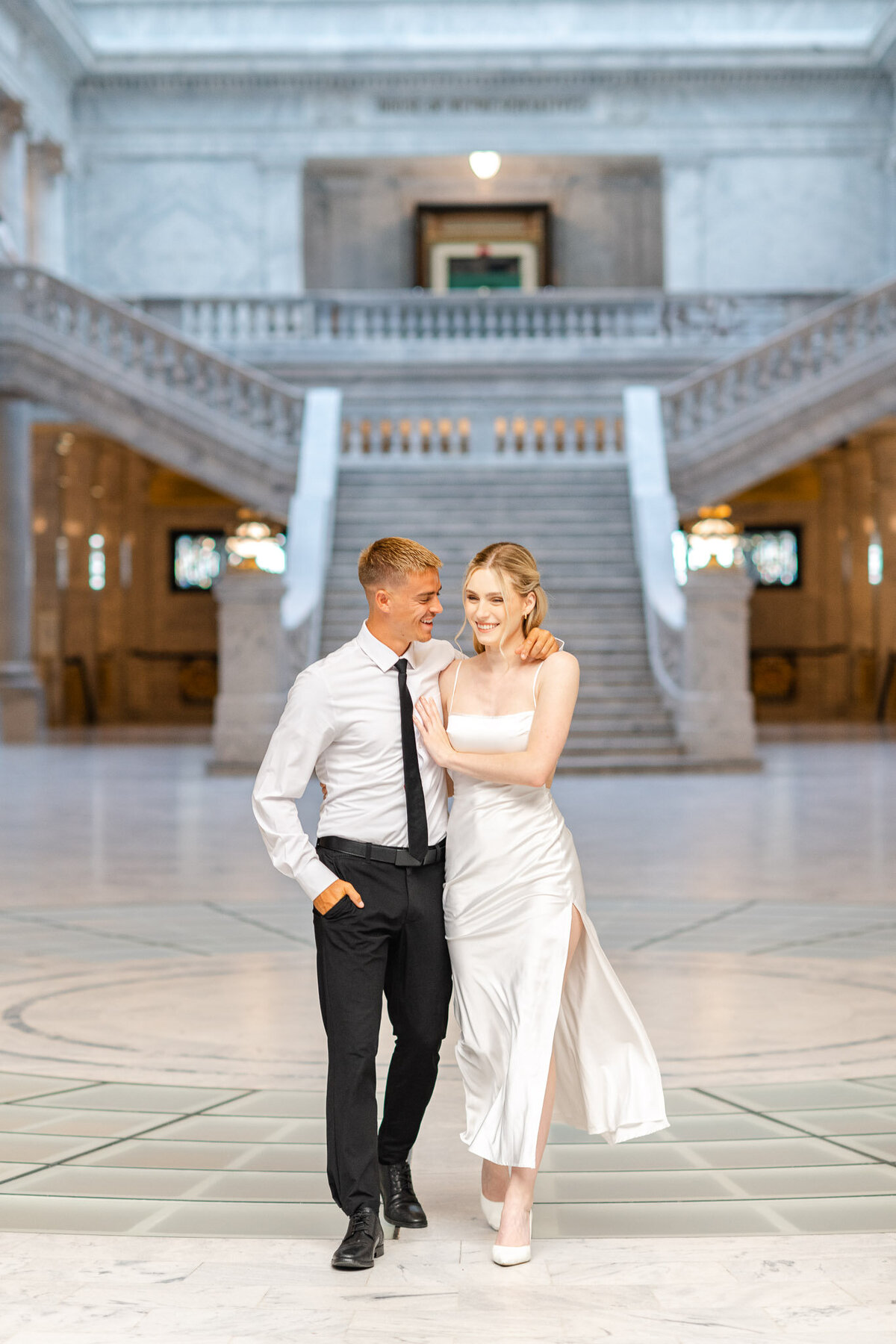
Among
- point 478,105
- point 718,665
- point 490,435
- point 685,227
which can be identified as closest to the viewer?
point 718,665

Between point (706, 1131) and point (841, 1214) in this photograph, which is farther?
point (706, 1131)

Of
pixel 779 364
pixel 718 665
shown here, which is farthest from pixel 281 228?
pixel 718 665

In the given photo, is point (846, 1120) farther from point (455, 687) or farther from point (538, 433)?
point (538, 433)

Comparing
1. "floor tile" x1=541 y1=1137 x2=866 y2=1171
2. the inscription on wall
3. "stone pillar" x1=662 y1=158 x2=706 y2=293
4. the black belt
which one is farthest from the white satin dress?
the inscription on wall

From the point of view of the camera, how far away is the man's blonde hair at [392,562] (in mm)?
3533

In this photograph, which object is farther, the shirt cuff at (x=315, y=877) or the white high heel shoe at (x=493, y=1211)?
the white high heel shoe at (x=493, y=1211)

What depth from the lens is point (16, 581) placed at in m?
21.7

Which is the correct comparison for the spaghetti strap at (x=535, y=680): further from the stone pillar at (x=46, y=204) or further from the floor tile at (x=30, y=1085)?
the stone pillar at (x=46, y=204)

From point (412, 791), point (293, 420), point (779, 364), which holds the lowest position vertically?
point (412, 791)

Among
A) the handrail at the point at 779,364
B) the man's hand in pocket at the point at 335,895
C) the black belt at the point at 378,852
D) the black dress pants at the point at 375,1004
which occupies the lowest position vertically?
the black dress pants at the point at 375,1004

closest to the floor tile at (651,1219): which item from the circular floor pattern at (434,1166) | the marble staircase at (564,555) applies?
the circular floor pattern at (434,1166)

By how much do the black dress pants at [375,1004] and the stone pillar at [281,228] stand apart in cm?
2557

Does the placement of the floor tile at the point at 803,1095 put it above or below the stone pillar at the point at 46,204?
below

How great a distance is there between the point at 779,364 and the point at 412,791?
17972mm
